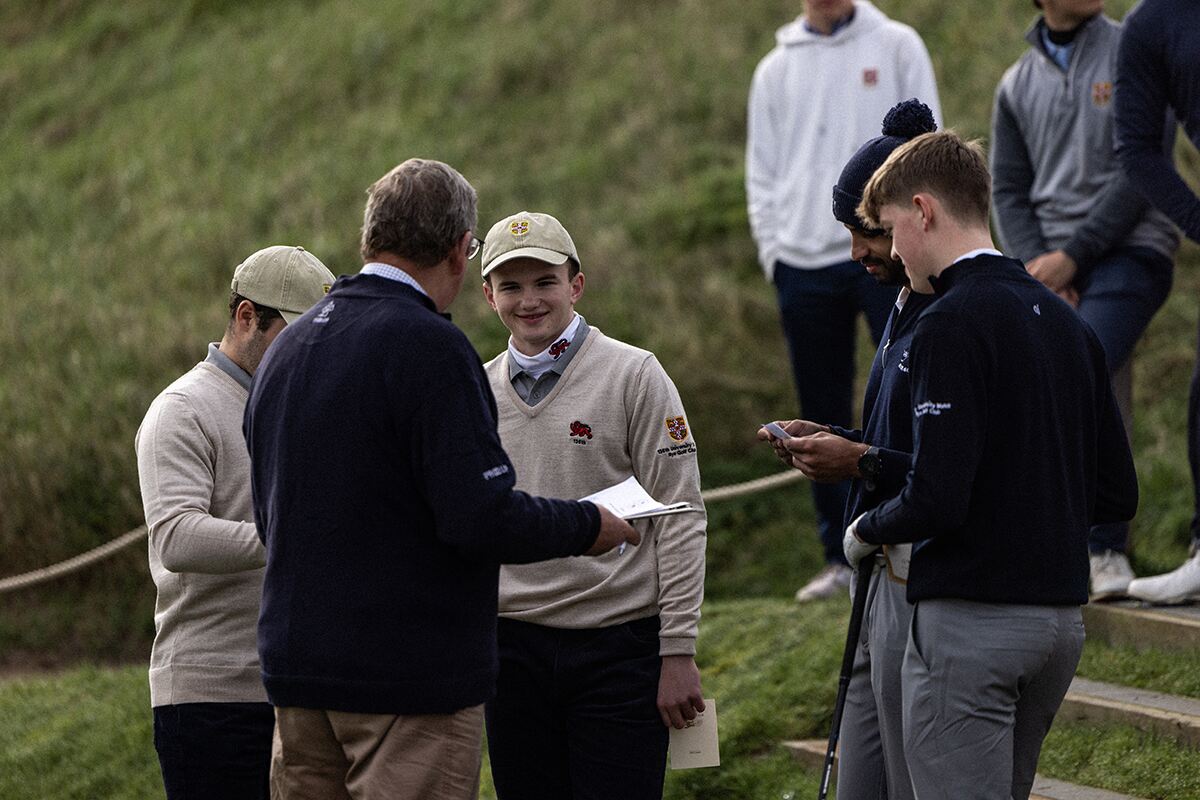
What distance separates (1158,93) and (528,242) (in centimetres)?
270

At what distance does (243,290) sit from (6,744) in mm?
4412

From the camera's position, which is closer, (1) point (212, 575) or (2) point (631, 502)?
(2) point (631, 502)

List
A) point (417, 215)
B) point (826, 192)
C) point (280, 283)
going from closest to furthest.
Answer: point (417, 215) → point (280, 283) → point (826, 192)

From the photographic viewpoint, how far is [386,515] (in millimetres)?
3248

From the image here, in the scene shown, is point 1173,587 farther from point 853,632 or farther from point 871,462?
point 871,462

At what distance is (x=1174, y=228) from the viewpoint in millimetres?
6074

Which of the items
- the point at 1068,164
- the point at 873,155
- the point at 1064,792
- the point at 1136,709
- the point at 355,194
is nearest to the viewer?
the point at 873,155

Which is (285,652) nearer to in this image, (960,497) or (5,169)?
(960,497)

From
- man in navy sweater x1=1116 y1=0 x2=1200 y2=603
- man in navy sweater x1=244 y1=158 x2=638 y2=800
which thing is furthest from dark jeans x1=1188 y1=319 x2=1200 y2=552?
man in navy sweater x1=244 y1=158 x2=638 y2=800

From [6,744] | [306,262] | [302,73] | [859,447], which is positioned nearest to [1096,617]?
[859,447]

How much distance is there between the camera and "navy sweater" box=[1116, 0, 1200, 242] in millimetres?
5645

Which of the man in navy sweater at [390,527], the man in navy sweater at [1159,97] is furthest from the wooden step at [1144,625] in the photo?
the man in navy sweater at [390,527]

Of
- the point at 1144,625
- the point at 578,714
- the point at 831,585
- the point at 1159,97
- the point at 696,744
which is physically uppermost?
the point at 1159,97

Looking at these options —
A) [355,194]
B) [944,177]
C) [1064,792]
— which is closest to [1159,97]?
[1064,792]
